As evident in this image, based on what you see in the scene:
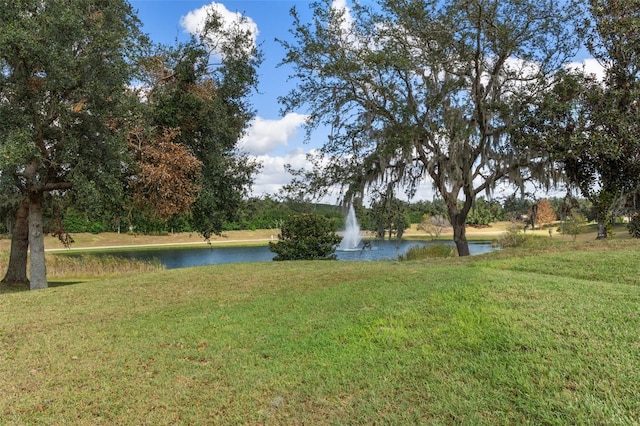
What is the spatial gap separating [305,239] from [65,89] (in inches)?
418

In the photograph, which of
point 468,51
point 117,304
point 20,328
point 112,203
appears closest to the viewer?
point 20,328

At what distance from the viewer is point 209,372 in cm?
380

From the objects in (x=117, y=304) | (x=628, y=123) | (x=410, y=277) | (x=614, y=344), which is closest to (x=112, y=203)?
(x=117, y=304)

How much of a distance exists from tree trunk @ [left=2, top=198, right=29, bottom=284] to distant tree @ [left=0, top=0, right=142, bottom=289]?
2.97 metres

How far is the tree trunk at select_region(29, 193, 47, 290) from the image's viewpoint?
398 inches

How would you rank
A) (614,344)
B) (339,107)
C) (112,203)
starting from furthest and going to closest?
1. (339,107)
2. (112,203)
3. (614,344)

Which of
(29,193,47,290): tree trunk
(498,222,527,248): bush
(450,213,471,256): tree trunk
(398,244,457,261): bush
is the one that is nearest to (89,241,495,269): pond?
(498,222,527,248): bush

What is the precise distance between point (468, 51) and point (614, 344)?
1034cm

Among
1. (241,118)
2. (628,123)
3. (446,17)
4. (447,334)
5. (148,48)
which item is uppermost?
(446,17)

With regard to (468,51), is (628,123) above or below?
below

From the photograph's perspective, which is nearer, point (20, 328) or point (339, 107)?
point (20, 328)

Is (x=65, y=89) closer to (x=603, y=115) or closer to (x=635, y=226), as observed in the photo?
(x=603, y=115)

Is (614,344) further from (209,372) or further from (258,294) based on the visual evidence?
(258,294)

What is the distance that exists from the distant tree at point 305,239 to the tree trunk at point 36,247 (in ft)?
29.4
